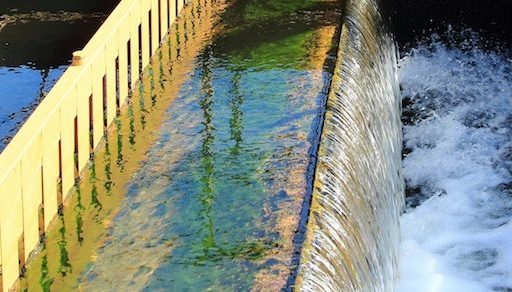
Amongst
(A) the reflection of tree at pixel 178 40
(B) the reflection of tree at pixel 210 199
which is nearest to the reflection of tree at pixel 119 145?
(B) the reflection of tree at pixel 210 199

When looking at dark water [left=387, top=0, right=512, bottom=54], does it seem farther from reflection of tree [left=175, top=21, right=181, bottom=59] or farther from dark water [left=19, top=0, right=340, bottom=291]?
reflection of tree [left=175, top=21, right=181, bottom=59]

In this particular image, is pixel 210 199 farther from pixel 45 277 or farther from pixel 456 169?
pixel 456 169

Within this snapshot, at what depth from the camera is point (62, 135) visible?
24.1 ft

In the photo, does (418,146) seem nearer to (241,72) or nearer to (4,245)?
(241,72)

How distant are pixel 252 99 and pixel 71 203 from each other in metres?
2.50

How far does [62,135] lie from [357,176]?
2.49 meters

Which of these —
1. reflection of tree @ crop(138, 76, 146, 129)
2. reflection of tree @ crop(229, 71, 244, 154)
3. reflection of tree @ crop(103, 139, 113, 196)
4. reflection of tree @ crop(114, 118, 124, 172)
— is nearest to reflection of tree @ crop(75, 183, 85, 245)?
reflection of tree @ crop(103, 139, 113, 196)

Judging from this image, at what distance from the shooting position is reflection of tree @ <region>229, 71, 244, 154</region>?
28.0 ft

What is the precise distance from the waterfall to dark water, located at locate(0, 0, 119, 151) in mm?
2994

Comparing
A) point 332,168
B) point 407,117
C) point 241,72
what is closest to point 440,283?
point 332,168

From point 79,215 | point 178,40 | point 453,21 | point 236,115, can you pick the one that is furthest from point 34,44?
point 453,21

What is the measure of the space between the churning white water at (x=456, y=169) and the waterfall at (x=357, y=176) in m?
0.29

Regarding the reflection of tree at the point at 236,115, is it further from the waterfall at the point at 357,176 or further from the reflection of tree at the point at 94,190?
the reflection of tree at the point at 94,190

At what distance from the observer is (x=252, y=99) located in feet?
30.9
